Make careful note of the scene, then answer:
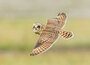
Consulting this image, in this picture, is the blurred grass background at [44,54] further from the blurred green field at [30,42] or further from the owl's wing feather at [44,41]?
the owl's wing feather at [44,41]

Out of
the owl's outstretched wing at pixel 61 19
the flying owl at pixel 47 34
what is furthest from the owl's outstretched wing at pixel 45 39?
the owl's outstretched wing at pixel 61 19

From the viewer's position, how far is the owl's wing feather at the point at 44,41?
2.50 m

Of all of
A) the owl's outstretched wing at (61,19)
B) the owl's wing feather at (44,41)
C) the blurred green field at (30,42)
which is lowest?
the blurred green field at (30,42)

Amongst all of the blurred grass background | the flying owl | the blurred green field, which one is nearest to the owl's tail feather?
the flying owl

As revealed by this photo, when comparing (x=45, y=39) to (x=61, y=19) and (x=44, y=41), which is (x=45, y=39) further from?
(x=61, y=19)

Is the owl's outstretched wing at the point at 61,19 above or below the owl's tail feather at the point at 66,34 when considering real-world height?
above

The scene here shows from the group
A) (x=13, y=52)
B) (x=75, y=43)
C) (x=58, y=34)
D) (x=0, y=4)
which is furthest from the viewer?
(x=0, y=4)

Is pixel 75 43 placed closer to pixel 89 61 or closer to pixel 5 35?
pixel 5 35

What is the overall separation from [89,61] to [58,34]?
9.68ft

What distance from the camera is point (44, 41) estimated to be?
8.48 feet

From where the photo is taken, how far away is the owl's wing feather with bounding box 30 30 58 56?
250 centimetres

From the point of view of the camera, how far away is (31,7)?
16.5 metres

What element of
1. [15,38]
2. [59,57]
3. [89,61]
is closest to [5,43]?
[15,38]

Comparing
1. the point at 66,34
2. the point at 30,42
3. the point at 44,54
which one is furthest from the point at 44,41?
the point at 30,42
